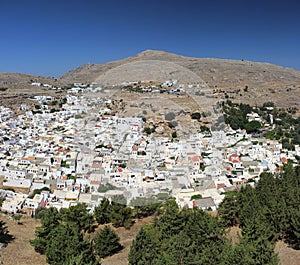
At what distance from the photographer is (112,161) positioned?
5.86 meters

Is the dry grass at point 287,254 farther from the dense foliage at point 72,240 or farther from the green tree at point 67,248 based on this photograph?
the green tree at point 67,248

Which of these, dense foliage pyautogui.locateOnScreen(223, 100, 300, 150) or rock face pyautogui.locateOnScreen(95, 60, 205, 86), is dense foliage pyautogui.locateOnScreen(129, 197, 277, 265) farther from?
dense foliage pyautogui.locateOnScreen(223, 100, 300, 150)

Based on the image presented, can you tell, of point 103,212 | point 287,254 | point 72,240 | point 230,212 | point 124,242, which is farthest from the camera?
point 103,212

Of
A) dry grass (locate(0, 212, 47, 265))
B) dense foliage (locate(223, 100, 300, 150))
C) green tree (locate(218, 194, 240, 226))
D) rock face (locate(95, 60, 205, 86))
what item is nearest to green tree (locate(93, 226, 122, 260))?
dry grass (locate(0, 212, 47, 265))

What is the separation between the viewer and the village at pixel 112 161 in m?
5.05

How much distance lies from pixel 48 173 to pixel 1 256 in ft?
23.3

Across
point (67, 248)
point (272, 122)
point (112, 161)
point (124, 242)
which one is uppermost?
point (272, 122)

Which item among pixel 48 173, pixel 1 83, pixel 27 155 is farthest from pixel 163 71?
pixel 1 83

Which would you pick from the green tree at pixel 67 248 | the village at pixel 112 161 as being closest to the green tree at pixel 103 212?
the village at pixel 112 161

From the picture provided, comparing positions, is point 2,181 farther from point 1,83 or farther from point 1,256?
point 1,83

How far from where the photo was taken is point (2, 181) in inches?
450

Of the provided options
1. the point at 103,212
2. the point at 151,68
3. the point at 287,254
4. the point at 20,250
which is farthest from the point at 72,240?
the point at 287,254

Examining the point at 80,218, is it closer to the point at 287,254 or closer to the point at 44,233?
the point at 44,233

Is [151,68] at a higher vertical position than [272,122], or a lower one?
higher
